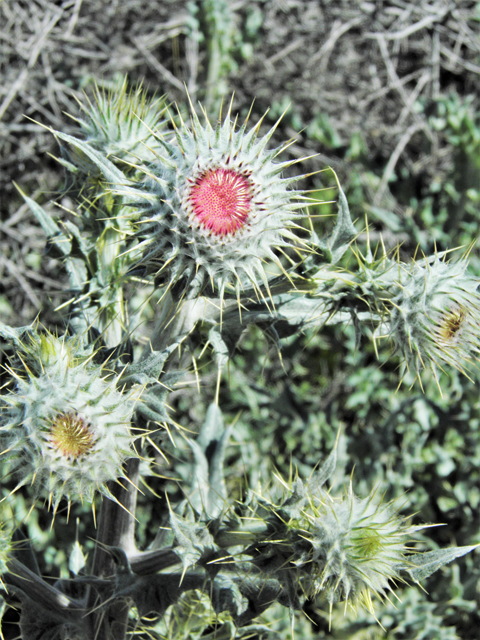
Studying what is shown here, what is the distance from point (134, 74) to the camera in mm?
5602

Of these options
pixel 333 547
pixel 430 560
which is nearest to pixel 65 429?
pixel 333 547

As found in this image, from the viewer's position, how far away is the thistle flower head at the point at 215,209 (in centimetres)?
186

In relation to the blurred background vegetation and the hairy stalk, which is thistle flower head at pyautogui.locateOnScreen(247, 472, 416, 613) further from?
the blurred background vegetation

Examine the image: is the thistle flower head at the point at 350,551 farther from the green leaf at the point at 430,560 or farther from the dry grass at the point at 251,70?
the dry grass at the point at 251,70

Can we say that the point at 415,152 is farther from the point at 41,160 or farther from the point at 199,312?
the point at 199,312

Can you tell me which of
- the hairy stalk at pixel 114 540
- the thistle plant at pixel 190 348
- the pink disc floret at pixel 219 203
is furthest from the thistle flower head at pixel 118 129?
the hairy stalk at pixel 114 540

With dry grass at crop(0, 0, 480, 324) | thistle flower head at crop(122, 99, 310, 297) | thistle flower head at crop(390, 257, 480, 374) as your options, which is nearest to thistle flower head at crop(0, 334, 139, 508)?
thistle flower head at crop(122, 99, 310, 297)

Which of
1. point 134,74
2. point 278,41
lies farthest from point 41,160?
point 278,41

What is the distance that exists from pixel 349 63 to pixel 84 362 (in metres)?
5.37

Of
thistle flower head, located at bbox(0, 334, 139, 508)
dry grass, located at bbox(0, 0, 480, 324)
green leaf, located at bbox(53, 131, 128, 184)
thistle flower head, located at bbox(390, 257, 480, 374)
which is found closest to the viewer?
thistle flower head, located at bbox(0, 334, 139, 508)

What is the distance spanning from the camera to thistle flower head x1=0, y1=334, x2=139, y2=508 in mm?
1851

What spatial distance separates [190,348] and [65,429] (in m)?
0.71

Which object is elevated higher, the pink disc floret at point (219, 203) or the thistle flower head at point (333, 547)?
the pink disc floret at point (219, 203)

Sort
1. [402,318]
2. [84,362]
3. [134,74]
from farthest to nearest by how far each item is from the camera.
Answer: [134,74], [402,318], [84,362]
